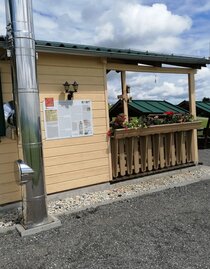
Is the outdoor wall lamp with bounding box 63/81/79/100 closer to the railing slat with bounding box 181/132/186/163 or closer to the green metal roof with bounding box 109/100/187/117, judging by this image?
the railing slat with bounding box 181/132/186/163

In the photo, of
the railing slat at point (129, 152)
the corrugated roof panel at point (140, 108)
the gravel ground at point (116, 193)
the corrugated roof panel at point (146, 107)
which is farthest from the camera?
the corrugated roof panel at point (146, 107)

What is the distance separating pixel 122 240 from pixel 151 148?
3.78 metres

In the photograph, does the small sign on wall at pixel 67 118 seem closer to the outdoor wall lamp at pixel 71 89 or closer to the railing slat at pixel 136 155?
the outdoor wall lamp at pixel 71 89

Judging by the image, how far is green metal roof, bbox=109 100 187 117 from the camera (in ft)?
37.5

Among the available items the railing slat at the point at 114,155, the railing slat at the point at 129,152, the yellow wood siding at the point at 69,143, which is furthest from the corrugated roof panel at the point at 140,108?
the yellow wood siding at the point at 69,143

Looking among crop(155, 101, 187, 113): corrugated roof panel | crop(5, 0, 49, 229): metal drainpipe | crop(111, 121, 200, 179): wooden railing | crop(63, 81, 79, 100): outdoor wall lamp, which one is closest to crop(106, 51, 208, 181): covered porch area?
crop(111, 121, 200, 179): wooden railing

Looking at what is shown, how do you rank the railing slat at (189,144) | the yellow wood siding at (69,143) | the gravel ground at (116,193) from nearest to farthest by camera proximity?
the gravel ground at (116,193)
the yellow wood siding at (69,143)
the railing slat at (189,144)

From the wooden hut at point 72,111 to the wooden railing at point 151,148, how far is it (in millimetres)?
176

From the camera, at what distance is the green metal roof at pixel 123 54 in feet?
18.2

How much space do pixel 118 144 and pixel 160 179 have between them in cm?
139

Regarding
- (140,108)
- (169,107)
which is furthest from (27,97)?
(169,107)

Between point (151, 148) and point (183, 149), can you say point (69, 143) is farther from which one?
point (183, 149)

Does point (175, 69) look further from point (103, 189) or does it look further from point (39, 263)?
point (39, 263)

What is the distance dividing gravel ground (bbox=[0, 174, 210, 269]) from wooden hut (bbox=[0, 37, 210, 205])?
1.12 m
